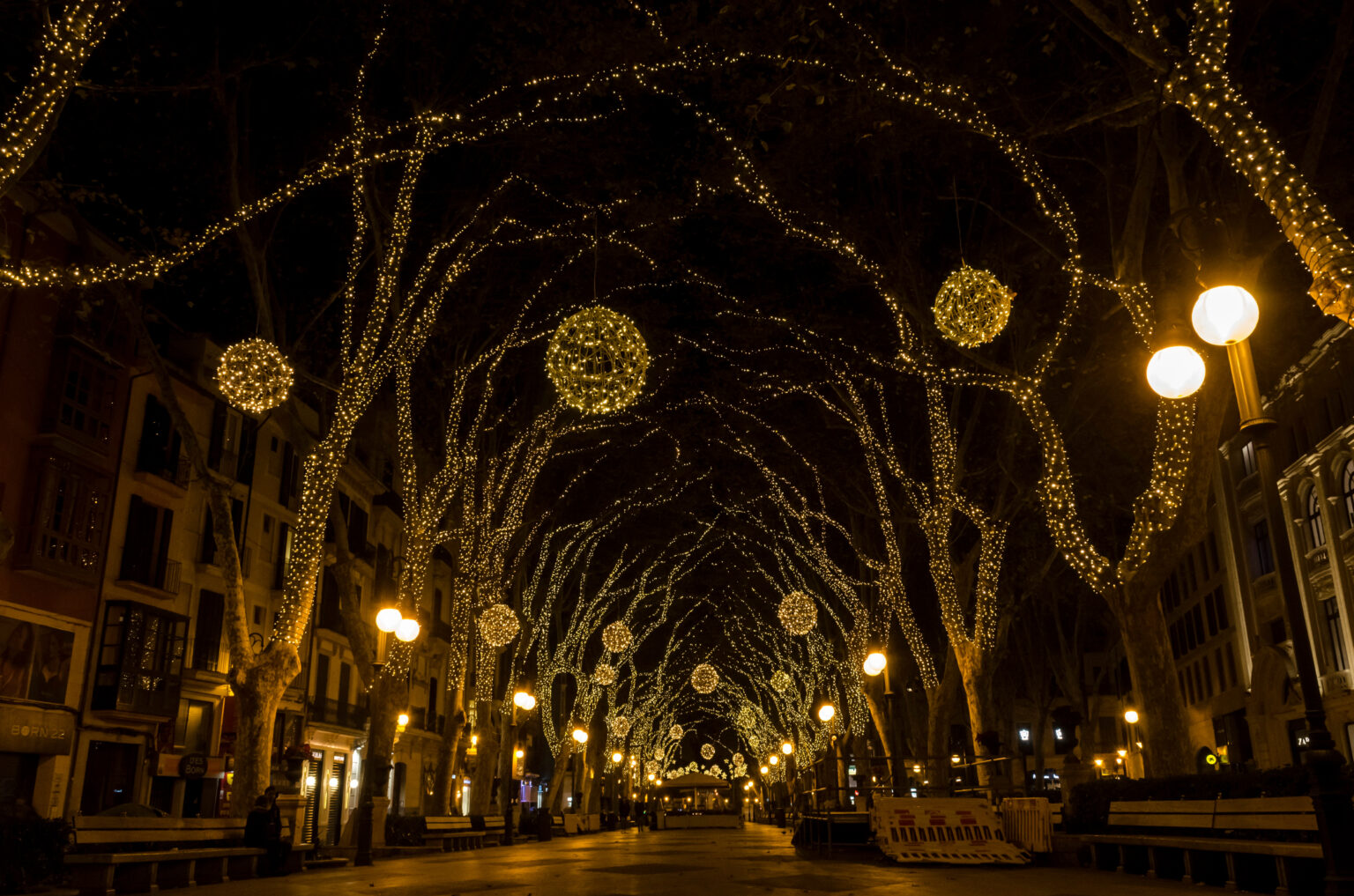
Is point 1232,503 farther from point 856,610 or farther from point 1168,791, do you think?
point 1168,791

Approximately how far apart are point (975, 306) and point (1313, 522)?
26288 mm

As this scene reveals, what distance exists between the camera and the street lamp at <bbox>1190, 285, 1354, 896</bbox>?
268 inches

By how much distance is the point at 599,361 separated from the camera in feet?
48.1

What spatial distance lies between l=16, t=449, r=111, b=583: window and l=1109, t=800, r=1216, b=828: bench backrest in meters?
20.8

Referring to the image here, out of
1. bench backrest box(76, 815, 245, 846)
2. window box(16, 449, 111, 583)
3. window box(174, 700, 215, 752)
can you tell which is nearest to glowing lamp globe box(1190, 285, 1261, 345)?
bench backrest box(76, 815, 245, 846)

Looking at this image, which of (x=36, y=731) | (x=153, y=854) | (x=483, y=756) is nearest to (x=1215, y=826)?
(x=153, y=854)

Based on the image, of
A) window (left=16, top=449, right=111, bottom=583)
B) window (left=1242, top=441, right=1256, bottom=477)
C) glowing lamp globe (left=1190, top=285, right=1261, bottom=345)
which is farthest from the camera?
window (left=1242, top=441, right=1256, bottom=477)

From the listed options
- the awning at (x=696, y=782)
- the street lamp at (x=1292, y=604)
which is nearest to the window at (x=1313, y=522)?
the street lamp at (x=1292, y=604)

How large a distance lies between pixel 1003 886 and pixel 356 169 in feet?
43.6

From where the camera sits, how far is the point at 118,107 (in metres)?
16.2

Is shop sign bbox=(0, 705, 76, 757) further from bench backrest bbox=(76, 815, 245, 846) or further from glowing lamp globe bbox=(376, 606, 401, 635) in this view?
glowing lamp globe bbox=(376, 606, 401, 635)

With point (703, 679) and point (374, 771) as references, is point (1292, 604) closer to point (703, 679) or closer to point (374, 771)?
point (374, 771)

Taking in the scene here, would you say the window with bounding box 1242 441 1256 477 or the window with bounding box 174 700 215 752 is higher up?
the window with bounding box 1242 441 1256 477

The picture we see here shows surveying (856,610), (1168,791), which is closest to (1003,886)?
(1168,791)
